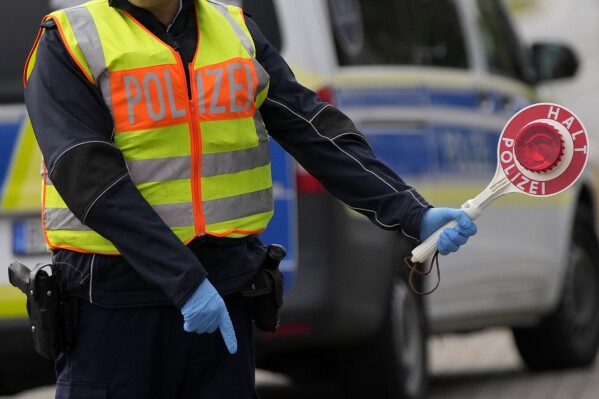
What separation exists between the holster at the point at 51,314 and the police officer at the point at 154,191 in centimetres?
3

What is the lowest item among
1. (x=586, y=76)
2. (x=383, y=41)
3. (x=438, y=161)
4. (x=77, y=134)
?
(x=586, y=76)

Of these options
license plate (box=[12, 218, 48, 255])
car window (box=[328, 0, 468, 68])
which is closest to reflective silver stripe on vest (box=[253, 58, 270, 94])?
license plate (box=[12, 218, 48, 255])

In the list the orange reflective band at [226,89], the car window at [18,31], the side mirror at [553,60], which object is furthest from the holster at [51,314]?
the side mirror at [553,60]

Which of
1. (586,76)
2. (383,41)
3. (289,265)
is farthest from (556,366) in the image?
(586,76)

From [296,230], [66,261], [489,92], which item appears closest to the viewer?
[66,261]

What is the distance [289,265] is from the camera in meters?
6.14

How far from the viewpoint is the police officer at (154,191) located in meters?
3.62

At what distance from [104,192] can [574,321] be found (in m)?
5.79

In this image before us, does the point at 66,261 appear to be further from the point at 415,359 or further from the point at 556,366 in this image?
the point at 556,366

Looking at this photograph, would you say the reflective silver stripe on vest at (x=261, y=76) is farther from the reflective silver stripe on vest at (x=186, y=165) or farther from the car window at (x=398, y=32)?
the car window at (x=398, y=32)

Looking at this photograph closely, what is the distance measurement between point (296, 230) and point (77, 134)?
2.54 meters

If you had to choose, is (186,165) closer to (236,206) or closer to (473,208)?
(236,206)

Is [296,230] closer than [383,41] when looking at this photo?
Yes

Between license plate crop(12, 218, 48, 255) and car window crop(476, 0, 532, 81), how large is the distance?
3.01m
